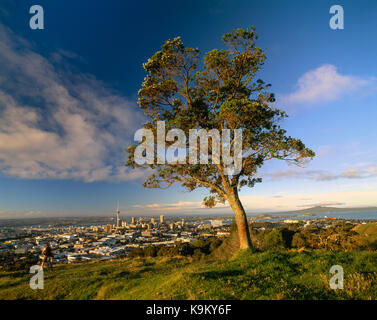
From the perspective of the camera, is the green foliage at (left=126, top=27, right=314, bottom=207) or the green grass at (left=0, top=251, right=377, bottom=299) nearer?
the green grass at (left=0, top=251, right=377, bottom=299)

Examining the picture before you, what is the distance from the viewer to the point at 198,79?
44.1 feet

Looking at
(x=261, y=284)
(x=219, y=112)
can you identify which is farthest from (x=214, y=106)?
(x=261, y=284)

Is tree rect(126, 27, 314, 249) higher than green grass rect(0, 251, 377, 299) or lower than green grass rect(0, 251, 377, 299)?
higher

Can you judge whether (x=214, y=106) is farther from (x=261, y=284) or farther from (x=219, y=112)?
(x=261, y=284)

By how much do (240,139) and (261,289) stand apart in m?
8.73

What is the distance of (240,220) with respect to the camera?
37.6 ft

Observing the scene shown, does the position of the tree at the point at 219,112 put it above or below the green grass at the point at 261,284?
above

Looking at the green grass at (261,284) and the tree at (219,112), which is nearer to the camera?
the green grass at (261,284)

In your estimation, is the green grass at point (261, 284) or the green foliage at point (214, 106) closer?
the green grass at point (261, 284)

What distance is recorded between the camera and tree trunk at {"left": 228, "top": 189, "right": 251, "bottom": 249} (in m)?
11.2

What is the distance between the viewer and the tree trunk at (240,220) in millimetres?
11184

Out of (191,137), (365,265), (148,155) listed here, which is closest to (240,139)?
(191,137)

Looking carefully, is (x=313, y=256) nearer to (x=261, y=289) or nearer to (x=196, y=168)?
(x=261, y=289)
